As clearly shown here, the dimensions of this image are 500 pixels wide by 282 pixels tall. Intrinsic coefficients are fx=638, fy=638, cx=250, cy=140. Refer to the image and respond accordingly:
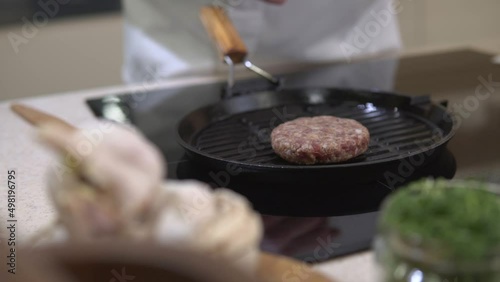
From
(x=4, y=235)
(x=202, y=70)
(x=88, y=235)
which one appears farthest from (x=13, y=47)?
(x=88, y=235)

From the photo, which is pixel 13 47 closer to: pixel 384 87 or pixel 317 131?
pixel 384 87

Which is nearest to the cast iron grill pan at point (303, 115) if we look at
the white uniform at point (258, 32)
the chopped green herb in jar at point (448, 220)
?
the chopped green herb in jar at point (448, 220)

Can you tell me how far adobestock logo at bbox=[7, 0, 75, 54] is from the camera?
258cm

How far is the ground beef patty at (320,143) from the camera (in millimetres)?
992

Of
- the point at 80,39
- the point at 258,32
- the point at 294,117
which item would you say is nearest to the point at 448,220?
the point at 294,117

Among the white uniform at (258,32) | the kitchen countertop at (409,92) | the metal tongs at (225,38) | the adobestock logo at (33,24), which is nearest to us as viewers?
the kitchen countertop at (409,92)

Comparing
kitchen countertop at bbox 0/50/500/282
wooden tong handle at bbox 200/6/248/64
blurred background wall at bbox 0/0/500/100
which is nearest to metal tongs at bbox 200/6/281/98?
wooden tong handle at bbox 200/6/248/64

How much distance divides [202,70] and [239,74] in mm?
110

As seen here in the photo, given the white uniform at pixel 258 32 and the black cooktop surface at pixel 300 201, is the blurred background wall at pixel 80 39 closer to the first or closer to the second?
the white uniform at pixel 258 32

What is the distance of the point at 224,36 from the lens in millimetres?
1382

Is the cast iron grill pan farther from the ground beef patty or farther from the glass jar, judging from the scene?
the glass jar

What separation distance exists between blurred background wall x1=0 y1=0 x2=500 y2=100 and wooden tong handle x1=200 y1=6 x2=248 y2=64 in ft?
4.64

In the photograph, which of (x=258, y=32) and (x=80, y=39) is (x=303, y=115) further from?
(x=80, y=39)

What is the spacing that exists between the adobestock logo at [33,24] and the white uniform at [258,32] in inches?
35.0
